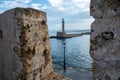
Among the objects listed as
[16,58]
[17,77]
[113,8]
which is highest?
[113,8]

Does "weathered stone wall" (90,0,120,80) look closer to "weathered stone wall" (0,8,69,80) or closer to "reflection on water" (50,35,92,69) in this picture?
"weathered stone wall" (0,8,69,80)

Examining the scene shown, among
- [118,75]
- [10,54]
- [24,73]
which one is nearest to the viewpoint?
[118,75]

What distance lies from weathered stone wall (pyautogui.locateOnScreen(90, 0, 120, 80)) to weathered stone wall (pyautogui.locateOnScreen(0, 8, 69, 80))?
210 centimetres

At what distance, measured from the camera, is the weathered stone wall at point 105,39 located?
5.98ft

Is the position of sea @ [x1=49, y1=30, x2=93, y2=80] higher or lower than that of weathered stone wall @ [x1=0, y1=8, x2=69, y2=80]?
lower

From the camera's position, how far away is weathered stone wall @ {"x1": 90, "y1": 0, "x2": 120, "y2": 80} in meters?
1.82

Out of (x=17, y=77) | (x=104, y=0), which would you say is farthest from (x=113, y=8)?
(x=17, y=77)

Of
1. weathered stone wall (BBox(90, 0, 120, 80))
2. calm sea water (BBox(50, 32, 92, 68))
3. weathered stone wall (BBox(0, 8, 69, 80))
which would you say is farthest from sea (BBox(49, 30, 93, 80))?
weathered stone wall (BBox(90, 0, 120, 80))

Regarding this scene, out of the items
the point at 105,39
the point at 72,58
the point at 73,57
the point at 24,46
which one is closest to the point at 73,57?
the point at 73,57

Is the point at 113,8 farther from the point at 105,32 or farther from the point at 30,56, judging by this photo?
the point at 30,56

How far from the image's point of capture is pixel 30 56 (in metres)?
4.01

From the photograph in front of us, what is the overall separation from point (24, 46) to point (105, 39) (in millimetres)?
2241

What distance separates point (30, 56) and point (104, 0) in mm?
2427

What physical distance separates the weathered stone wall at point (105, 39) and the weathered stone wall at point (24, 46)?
82.5 inches
